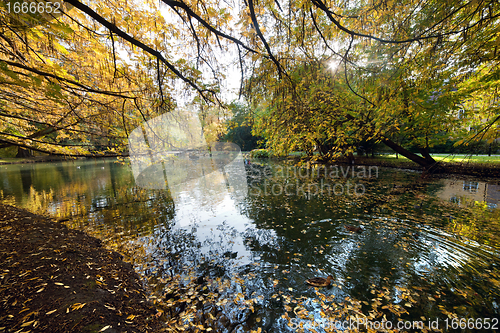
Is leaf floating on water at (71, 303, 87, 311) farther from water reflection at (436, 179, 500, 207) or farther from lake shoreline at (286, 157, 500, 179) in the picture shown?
water reflection at (436, 179, 500, 207)

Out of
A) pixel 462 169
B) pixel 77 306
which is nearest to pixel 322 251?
pixel 77 306

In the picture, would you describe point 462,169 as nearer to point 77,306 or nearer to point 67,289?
point 77,306

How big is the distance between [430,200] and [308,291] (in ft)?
32.1

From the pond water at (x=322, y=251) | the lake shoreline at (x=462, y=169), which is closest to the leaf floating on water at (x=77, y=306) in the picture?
the pond water at (x=322, y=251)

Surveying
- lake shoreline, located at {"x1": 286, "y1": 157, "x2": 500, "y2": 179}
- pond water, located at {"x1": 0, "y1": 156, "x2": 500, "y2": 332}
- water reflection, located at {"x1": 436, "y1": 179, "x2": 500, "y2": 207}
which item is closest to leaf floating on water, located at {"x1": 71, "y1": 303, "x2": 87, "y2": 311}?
pond water, located at {"x1": 0, "y1": 156, "x2": 500, "y2": 332}

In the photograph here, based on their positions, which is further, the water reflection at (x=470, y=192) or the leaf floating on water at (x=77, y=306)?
the water reflection at (x=470, y=192)

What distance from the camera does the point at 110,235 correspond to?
6699 millimetres

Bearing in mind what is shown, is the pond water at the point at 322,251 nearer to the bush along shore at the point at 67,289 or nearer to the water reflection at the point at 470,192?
the water reflection at the point at 470,192

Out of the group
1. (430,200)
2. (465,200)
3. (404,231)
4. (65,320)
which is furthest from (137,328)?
(465,200)

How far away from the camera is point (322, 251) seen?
17.4 feet

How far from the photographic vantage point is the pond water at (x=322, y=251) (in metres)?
3.43

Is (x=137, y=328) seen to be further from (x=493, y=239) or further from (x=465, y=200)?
(x=465, y=200)

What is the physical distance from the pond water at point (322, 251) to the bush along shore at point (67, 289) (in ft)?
1.70

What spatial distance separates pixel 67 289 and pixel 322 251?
226 inches
